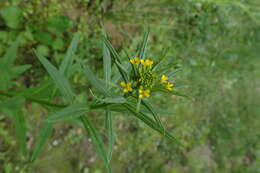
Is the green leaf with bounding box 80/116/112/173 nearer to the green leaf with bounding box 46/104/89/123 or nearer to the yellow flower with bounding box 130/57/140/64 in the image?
the green leaf with bounding box 46/104/89/123

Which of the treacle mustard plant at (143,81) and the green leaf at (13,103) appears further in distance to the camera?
the green leaf at (13,103)

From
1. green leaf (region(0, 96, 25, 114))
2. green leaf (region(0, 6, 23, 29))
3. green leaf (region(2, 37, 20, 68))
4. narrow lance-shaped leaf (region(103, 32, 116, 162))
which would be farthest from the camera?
green leaf (region(0, 6, 23, 29))

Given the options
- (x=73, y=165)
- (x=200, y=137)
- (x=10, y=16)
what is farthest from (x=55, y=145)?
(x=200, y=137)

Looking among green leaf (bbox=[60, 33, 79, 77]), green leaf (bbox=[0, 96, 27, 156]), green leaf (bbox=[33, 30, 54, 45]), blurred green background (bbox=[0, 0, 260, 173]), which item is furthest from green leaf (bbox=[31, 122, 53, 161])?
green leaf (bbox=[33, 30, 54, 45])

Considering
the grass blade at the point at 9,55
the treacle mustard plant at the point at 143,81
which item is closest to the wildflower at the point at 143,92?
the treacle mustard plant at the point at 143,81

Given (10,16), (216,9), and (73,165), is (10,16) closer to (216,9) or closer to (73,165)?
(73,165)

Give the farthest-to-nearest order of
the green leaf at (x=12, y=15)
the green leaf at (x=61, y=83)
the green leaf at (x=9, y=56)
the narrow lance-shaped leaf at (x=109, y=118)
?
the green leaf at (x=12, y=15)
the green leaf at (x=9, y=56)
the green leaf at (x=61, y=83)
the narrow lance-shaped leaf at (x=109, y=118)

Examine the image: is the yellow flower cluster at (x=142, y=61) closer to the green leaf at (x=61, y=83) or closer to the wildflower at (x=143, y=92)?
the wildflower at (x=143, y=92)
